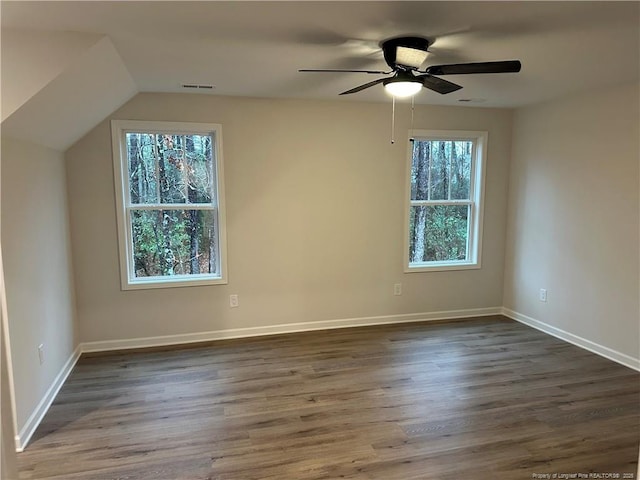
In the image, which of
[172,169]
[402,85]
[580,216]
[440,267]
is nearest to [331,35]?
[402,85]

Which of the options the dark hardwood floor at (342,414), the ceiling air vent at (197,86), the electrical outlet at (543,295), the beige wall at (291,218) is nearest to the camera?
the dark hardwood floor at (342,414)

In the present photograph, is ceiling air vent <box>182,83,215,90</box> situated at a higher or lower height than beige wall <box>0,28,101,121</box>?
higher

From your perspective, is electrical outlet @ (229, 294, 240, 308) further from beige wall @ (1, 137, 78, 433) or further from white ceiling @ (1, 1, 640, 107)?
white ceiling @ (1, 1, 640, 107)

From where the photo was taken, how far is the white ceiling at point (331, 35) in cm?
204

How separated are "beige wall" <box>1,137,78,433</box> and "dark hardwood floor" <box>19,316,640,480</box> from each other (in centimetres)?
29

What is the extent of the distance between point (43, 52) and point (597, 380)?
14.5ft

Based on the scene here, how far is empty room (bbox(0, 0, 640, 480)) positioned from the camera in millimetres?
2326

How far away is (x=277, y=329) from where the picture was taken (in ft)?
14.7

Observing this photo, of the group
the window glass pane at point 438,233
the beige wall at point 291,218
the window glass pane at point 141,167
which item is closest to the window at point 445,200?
the window glass pane at point 438,233

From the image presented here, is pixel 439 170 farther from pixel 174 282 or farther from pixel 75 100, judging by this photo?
pixel 75 100

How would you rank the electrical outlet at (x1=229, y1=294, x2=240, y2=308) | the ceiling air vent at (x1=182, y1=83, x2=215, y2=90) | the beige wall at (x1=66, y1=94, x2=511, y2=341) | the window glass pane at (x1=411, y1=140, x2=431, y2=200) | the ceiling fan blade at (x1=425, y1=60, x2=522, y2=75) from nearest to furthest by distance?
the ceiling fan blade at (x1=425, y1=60, x2=522, y2=75) → the ceiling air vent at (x1=182, y1=83, x2=215, y2=90) → the beige wall at (x1=66, y1=94, x2=511, y2=341) → the electrical outlet at (x1=229, y1=294, x2=240, y2=308) → the window glass pane at (x1=411, y1=140, x2=431, y2=200)

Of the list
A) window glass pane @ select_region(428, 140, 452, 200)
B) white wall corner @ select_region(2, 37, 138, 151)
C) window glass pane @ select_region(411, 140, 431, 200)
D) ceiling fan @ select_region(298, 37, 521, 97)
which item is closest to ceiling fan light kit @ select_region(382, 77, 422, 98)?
ceiling fan @ select_region(298, 37, 521, 97)

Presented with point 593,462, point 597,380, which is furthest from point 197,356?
point 597,380

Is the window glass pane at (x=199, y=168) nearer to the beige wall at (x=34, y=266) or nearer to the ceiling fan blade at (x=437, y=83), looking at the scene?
the beige wall at (x=34, y=266)
